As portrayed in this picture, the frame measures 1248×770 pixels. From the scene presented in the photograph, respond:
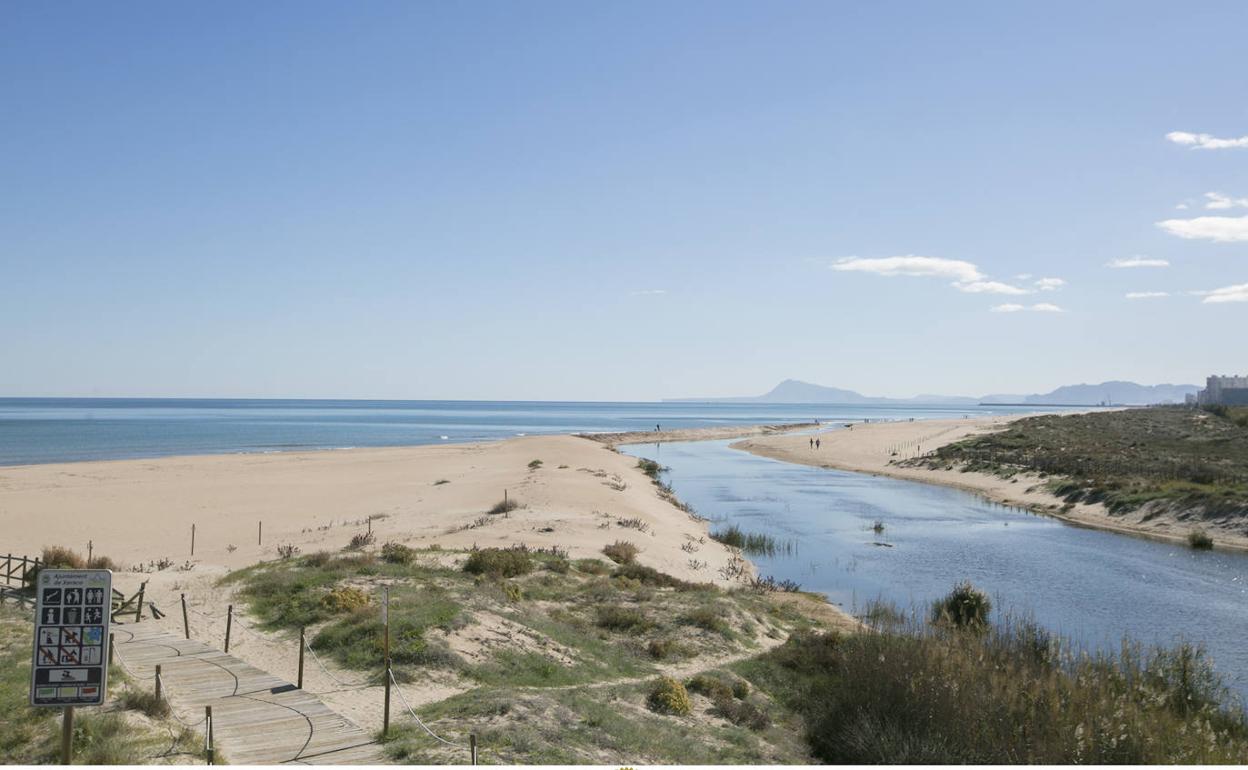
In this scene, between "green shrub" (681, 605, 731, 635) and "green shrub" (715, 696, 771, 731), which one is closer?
"green shrub" (715, 696, 771, 731)

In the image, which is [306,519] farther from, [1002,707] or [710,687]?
[1002,707]

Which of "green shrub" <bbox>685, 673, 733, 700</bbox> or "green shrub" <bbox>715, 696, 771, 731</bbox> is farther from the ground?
"green shrub" <bbox>685, 673, 733, 700</bbox>

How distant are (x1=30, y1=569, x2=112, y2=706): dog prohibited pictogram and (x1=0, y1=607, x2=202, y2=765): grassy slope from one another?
5.49ft

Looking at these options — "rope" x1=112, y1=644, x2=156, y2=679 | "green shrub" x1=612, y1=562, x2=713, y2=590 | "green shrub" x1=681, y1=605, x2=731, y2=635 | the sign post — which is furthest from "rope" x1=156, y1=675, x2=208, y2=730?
"green shrub" x1=612, y1=562, x2=713, y2=590

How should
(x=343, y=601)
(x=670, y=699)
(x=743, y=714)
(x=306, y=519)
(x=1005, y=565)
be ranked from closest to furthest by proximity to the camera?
(x=670, y=699), (x=743, y=714), (x=343, y=601), (x=1005, y=565), (x=306, y=519)

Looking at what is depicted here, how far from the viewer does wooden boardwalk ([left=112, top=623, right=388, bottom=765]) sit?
12.1m

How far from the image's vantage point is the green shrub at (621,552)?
31.4m

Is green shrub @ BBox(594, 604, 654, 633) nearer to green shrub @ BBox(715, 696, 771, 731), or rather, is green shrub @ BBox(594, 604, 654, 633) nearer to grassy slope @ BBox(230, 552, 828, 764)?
grassy slope @ BBox(230, 552, 828, 764)

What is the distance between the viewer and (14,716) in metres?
12.6

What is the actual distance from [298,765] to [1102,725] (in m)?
11.6

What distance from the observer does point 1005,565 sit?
1357 inches

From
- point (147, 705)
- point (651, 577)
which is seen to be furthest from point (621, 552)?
point (147, 705)

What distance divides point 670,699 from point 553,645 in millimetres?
4327

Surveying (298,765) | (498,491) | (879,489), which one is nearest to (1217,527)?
(879,489)
